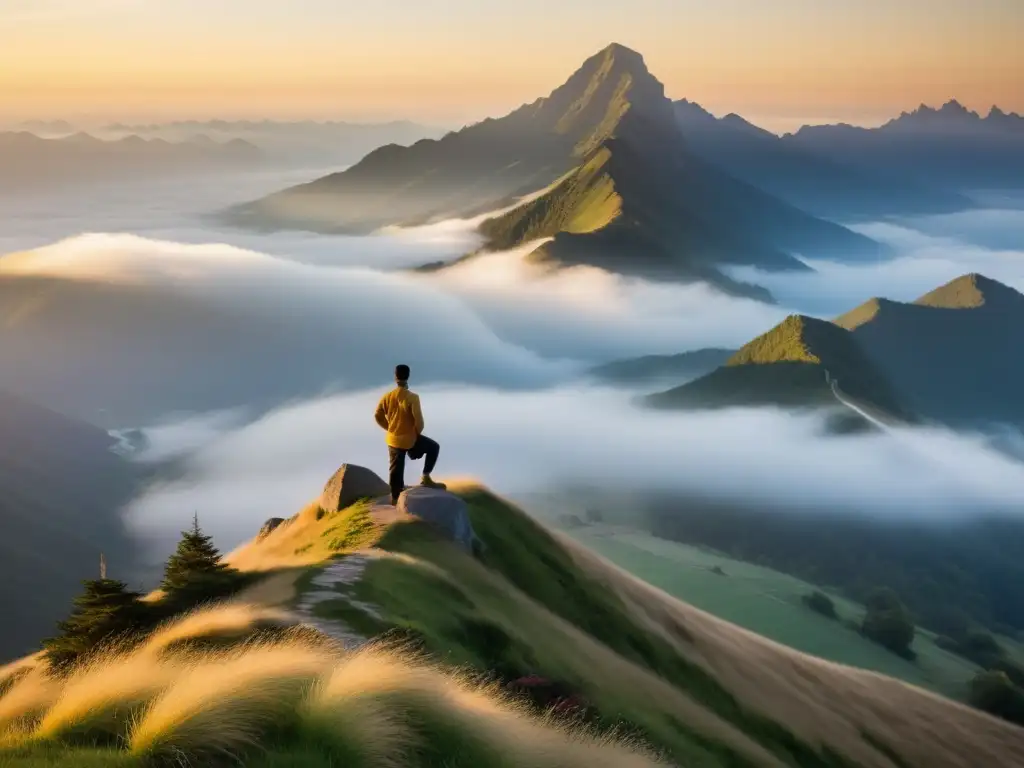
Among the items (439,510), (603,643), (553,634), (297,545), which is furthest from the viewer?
(603,643)

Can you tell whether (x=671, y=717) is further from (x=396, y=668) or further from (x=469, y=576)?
(x=396, y=668)

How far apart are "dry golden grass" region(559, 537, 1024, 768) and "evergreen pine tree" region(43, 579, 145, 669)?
Result: 26399 millimetres

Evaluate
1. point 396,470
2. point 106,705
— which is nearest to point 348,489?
point 396,470

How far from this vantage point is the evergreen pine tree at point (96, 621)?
20.8 m

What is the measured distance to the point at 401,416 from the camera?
2727 cm

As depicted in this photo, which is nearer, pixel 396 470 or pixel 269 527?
pixel 396 470

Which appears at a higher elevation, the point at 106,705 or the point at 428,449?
the point at 428,449

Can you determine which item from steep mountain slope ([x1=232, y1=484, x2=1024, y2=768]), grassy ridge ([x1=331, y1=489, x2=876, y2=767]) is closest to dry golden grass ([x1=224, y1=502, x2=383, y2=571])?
steep mountain slope ([x1=232, y1=484, x2=1024, y2=768])

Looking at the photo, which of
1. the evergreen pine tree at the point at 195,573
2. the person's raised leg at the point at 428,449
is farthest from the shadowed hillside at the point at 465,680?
the person's raised leg at the point at 428,449

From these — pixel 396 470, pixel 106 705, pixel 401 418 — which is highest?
pixel 401 418

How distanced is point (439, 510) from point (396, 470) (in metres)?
3.73

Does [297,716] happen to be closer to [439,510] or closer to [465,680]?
[465,680]

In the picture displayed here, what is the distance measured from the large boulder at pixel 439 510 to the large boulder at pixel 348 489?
2.62 metres

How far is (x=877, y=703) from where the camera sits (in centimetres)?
5812
